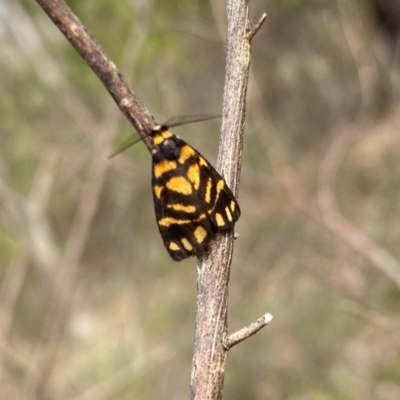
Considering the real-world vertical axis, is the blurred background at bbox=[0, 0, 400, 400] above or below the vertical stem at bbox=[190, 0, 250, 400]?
above

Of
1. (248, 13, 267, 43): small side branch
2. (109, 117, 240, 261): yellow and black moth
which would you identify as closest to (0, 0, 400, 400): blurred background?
(109, 117, 240, 261): yellow and black moth

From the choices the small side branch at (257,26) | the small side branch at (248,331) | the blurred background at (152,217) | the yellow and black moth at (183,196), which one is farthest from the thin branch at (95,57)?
the blurred background at (152,217)

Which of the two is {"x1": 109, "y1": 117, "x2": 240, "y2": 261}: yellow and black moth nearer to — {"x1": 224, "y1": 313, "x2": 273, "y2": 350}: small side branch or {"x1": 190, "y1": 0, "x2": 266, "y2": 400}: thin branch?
{"x1": 190, "y1": 0, "x2": 266, "y2": 400}: thin branch

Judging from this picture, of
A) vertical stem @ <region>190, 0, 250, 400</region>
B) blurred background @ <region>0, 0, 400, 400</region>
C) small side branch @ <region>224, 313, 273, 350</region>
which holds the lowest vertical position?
small side branch @ <region>224, 313, 273, 350</region>

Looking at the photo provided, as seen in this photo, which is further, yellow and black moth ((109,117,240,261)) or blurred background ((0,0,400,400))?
blurred background ((0,0,400,400))

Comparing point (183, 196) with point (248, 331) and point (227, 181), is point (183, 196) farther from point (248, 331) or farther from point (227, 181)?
point (248, 331)

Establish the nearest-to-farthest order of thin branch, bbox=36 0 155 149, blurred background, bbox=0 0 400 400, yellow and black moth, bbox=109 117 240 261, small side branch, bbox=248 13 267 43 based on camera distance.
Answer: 1. thin branch, bbox=36 0 155 149
2. small side branch, bbox=248 13 267 43
3. yellow and black moth, bbox=109 117 240 261
4. blurred background, bbox=0 0 400 400
